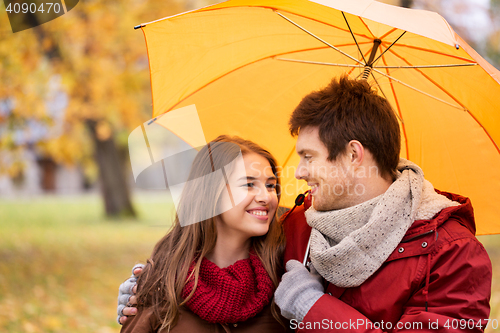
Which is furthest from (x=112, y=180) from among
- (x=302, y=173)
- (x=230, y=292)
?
(x=302, y=173)

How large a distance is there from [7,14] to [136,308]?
693 cm

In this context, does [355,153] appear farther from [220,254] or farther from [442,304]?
[220,254]

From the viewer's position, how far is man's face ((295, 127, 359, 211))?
2629 mm

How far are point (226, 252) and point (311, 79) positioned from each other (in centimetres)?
136

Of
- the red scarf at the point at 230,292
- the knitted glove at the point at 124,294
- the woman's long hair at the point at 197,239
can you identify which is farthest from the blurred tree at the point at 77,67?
the red scarf at the point at 230,292

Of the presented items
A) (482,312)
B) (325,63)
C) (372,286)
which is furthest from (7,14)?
(482,312)

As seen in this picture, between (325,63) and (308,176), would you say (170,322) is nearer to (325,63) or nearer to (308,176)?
(308,176)

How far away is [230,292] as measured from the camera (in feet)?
8.87

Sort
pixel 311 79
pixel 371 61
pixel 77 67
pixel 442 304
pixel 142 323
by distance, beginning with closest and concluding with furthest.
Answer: pixel 442 304 < pixel 142 323 < pixel 371 61 < pixel 311 79 < pixel 77 67

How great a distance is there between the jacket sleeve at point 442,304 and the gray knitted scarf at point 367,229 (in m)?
0.19

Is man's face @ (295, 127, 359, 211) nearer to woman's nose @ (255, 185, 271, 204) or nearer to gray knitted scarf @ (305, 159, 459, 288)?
gray knitted scarf @ (305, 159, 459, 288)

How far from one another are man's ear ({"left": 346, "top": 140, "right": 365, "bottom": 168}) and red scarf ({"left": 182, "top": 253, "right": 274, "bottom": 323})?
0.90 meters

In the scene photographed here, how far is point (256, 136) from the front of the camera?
335 cm

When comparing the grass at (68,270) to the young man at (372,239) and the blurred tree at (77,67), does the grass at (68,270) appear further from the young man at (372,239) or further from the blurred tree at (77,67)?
the blurred tree at (77,67)
